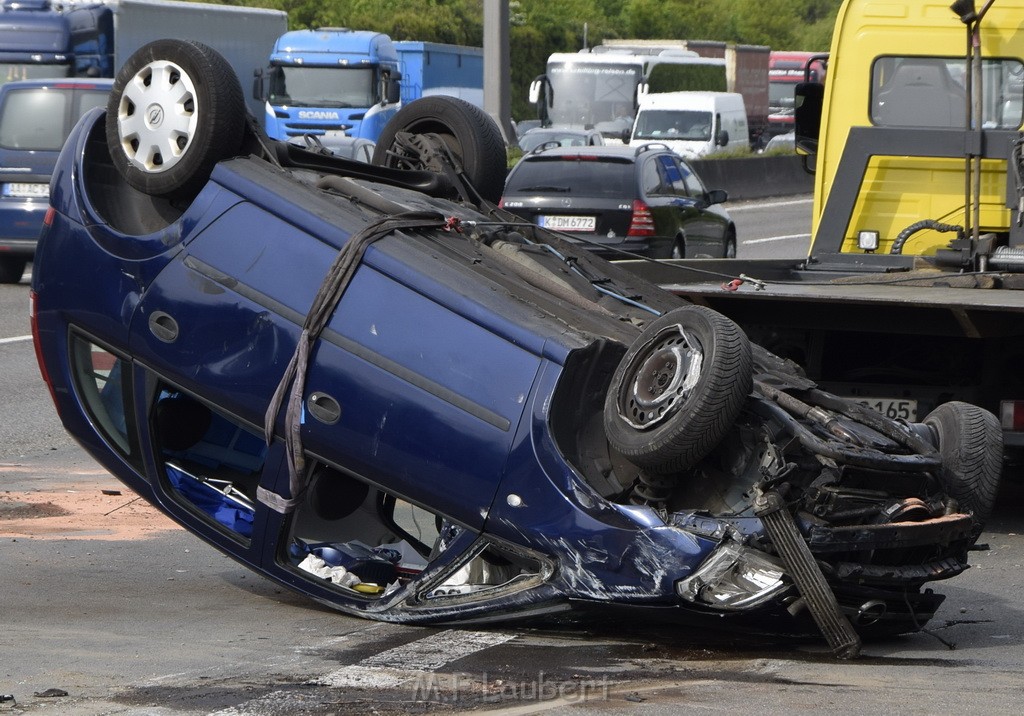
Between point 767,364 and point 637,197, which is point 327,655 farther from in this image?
point 637,197

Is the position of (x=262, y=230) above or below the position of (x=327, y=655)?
above

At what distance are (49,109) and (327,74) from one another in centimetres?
1529

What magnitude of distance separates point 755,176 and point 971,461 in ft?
99.8

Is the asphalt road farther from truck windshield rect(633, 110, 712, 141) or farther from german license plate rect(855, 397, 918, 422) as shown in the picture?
truck windshield rect(633, 110, 712, 141)

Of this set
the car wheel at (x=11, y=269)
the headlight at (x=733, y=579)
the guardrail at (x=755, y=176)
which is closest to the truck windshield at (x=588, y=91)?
the guardrail at (x=755, y=176)

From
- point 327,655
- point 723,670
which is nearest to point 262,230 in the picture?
point 327,655

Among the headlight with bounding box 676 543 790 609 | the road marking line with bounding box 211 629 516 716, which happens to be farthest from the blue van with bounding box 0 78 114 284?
the headlight with bounding box 676 543 790 609

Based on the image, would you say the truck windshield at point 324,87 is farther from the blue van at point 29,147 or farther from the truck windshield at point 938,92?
the truck windshield at point 938,92

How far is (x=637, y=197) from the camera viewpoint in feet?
62.3

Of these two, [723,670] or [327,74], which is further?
[327,74]

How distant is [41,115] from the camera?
19.2m

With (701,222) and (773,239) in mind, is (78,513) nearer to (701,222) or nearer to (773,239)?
(701,222)

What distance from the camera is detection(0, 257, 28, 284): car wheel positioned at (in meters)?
19.5

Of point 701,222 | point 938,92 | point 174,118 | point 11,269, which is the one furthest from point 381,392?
point 701,222
